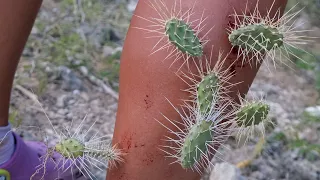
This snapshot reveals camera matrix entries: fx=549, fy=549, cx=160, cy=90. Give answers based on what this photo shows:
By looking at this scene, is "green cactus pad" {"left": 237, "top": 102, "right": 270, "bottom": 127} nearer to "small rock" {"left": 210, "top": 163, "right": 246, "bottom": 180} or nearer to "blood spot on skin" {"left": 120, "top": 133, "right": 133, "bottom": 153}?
"blood spot on skin" {"left": 120, "top": 133, "right": 133, "bottom": 153}

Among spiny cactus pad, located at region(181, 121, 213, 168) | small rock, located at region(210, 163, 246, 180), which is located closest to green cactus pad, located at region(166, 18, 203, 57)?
spiny cactus pad, located at region(181, 121, 213, 168)

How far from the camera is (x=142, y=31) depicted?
0.92 meters

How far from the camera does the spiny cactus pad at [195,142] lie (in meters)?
0.86

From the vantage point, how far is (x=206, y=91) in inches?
34.4

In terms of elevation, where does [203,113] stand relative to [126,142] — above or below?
above

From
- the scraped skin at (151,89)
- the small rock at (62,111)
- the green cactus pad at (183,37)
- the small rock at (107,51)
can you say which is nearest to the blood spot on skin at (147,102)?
the scraped skin at (151,89)

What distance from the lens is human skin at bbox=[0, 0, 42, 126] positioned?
1049 mm

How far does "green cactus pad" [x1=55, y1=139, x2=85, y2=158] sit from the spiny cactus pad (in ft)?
0.58

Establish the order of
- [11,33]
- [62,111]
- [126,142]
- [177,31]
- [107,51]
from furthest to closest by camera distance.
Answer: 1. [107,51]
2. [62,111]
3. [11,33]
4. [126,142]
5. [177,31]

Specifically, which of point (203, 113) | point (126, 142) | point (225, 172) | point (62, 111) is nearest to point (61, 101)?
point (62, 111)

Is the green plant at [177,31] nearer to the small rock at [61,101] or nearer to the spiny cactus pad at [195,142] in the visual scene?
the spiny cactus pad at [195,142]

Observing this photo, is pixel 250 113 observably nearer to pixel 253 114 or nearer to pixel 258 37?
pixel 253 114

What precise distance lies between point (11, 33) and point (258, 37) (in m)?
0.50

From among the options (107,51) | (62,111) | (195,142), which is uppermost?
(195,142)
